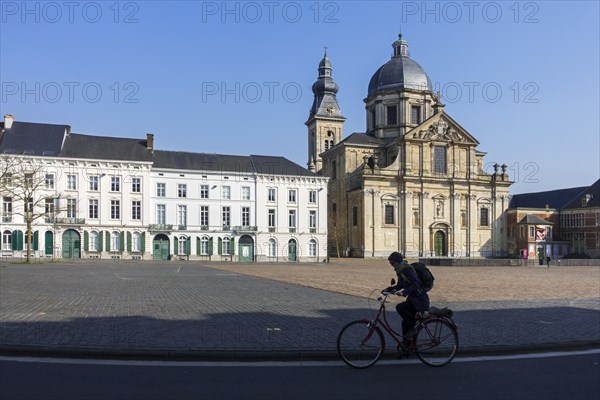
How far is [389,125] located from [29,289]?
70628mm

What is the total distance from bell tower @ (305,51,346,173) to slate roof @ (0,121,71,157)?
48.1 meters

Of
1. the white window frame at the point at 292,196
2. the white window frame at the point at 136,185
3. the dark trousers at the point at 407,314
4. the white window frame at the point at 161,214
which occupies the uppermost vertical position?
the white window frame at the point at 136,185

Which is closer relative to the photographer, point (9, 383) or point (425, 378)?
point (9, 383)

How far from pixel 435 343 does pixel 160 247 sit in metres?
52.2

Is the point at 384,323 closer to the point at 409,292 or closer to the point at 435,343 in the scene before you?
the point at 409,292

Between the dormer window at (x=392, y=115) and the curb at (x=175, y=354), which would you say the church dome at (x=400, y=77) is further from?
the curb at (x=175, y=354)

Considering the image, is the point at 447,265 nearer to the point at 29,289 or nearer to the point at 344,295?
the point at 344,295

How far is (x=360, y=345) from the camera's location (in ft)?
27.0

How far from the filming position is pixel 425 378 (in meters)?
7.79

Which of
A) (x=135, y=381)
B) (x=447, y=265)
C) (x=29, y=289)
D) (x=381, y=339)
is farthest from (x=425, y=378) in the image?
(x=447, y=265)

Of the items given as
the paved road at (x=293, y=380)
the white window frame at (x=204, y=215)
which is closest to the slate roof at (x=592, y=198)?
the white window frame at (x=204, y=215)

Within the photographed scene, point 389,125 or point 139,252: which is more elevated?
point 389,125

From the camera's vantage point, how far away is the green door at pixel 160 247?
5762 cm

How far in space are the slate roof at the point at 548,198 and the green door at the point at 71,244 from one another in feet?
228
